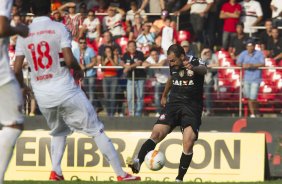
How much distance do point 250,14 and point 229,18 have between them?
2.07 ft

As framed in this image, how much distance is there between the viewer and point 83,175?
17641 millimetres

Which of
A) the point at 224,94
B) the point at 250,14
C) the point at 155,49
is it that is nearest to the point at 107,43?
the point at 155,49

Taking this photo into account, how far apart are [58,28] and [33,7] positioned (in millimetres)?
406

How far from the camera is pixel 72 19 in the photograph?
22.2 meters

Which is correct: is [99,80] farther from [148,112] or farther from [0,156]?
[0,156]

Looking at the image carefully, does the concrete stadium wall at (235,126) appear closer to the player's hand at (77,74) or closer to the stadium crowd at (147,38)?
the stadium crowd at (147,38)

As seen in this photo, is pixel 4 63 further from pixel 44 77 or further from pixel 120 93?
pixel 120 93

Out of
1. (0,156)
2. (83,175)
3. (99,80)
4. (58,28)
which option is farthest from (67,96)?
(99,80)

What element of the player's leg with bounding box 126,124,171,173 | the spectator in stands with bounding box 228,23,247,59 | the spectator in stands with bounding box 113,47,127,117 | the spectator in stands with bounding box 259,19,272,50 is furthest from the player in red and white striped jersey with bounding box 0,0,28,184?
the spectator in stands with bounding box 259,19,272,50

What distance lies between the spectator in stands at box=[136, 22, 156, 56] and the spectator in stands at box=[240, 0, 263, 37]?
2722 millimetres

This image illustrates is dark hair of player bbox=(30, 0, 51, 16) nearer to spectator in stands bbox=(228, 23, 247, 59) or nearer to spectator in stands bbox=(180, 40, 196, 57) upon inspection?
spectator in stands bbox=(180, 40, 196, 57)

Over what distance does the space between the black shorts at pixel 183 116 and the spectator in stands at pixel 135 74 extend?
590 centimetres

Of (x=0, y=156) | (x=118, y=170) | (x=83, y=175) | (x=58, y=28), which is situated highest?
(x=58, y=28)

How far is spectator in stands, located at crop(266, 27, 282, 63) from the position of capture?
21.5m
